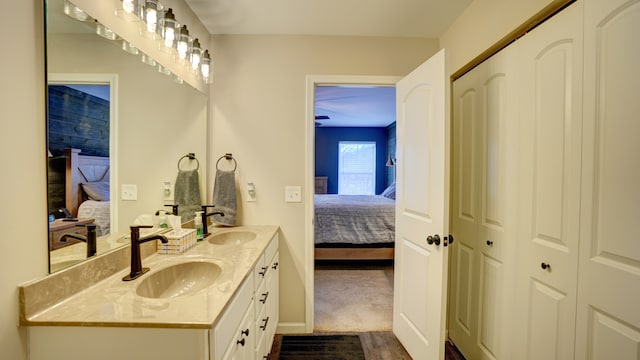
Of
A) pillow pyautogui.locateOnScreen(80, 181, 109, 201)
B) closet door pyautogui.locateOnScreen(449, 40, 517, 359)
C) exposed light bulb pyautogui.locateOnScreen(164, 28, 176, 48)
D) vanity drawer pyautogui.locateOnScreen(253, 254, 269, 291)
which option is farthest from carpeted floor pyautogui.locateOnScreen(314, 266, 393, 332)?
exposed light bulb pyautogui.locateOnScreen(164, 28, 176, 48)

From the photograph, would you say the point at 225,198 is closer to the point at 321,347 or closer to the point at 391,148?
the point at 321,347

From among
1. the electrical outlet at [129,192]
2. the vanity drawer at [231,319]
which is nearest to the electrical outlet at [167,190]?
the electrical outlet at [129,192]

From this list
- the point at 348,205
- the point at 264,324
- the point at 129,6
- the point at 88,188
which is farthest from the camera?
the point at 348,205

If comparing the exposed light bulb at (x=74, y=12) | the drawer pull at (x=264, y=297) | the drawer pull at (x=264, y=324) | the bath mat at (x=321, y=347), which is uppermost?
the exposed light bulb at (x=74, y=12)

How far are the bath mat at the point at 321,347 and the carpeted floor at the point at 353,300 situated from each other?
Result: 0.12m

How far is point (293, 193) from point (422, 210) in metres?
0.98

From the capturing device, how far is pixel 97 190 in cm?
108

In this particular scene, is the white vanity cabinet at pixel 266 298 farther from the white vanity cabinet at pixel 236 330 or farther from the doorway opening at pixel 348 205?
the doorway opening at pixel 348 205

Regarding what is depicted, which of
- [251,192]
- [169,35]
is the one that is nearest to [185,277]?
[251,192]

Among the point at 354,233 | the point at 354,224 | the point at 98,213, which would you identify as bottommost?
the point at 354,233

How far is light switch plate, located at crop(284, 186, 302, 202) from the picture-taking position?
2.06 meters

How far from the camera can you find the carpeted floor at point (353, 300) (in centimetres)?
220

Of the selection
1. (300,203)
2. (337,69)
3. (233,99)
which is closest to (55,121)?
(233,99)

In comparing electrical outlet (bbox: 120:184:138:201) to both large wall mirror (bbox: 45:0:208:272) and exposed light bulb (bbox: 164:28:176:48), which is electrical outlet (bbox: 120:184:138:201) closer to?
large wall mirror (bbox: 45:0:208:272)
